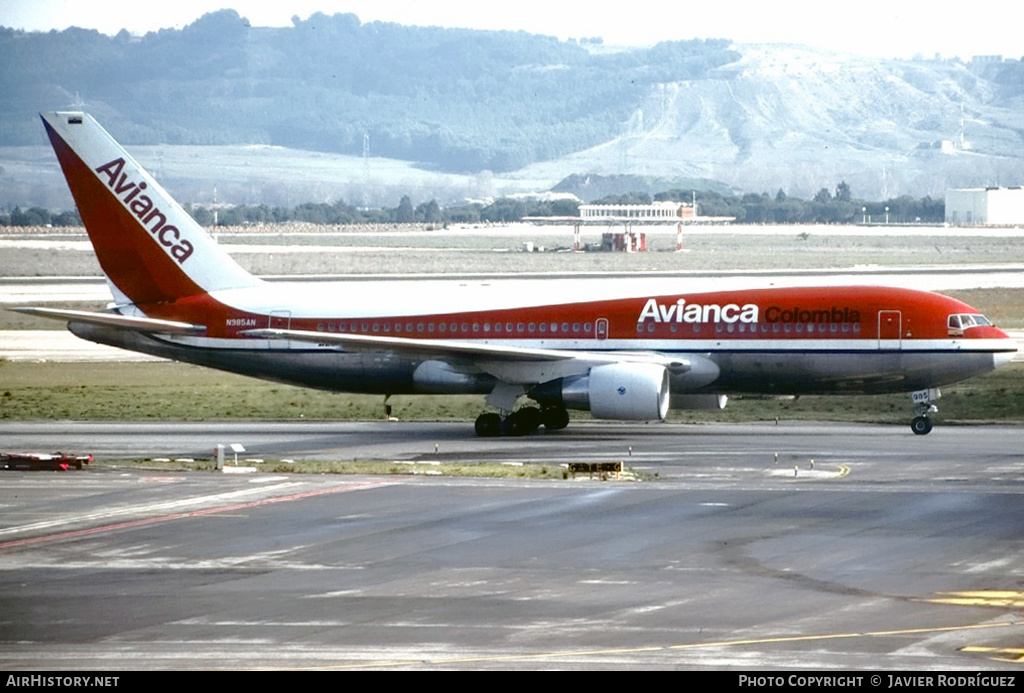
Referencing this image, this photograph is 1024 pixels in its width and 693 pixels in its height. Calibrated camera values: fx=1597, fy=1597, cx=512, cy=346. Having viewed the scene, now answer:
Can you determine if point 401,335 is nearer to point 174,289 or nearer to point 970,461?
point 174,289

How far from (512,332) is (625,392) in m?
4.71

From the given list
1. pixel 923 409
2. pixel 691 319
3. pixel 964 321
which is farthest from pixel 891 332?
pixel 691 319

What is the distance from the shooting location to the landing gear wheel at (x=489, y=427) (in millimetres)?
44094

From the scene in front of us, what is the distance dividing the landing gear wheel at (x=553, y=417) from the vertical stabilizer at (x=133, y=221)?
10011mm

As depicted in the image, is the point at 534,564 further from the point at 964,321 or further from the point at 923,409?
the point at 964,321

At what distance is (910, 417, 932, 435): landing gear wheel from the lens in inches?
1676

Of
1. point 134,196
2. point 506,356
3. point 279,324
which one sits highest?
point 134,196

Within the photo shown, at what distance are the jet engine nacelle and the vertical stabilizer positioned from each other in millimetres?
11734

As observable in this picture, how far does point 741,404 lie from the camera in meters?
51.1

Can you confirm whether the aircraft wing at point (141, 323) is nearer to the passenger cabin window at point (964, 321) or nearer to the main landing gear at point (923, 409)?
the main landing gear at point (923, 409)

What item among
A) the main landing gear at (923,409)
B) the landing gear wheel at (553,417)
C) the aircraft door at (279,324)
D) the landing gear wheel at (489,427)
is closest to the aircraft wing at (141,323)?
the aircraft door at (279,324)

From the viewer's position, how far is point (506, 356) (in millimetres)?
43219

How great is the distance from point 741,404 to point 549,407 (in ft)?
27.1

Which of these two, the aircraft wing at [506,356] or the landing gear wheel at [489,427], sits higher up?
the aircraft wing at [506,356]
